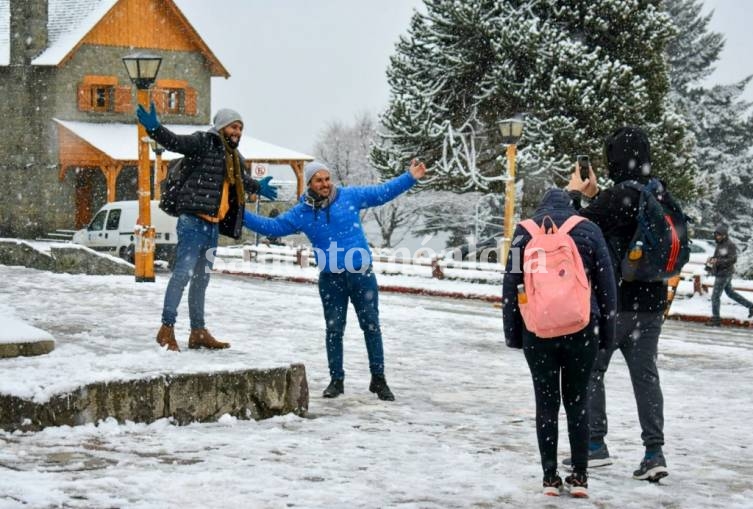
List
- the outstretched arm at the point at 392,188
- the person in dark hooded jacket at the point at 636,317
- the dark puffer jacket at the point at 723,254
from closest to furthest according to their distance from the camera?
the person in dark hooded jacket at the point at 636,317 < the outstretched arm at the point at 392,188 < the dark puffer jacket at the point at 723,254

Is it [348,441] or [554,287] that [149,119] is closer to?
[348,441]

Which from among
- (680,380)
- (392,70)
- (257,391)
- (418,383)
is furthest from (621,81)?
(257,391)

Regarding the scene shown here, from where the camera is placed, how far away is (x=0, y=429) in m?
6.14

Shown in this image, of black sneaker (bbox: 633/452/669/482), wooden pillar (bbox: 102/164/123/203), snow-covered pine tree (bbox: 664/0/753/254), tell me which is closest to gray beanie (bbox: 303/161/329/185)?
black sneaker (bbox: 633/452/669/482)

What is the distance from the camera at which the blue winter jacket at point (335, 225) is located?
7898 millimetres

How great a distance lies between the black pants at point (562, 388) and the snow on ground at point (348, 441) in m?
0.26

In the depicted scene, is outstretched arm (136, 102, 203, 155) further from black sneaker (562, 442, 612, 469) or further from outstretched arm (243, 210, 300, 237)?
black sneaker (562, 442, 612, 469)

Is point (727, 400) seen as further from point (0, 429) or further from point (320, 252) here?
point (0, 429)

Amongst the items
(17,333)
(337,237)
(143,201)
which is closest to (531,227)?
(337,237)

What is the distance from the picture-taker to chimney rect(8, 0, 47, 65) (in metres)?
39.0

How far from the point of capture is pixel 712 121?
5238 cm

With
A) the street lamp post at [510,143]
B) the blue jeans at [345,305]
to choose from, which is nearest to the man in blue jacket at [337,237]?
the blue jeans at [345,305]

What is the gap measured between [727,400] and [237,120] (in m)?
4.82

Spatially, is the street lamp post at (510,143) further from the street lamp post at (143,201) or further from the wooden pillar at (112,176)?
the wooden pillar at (112,176)
